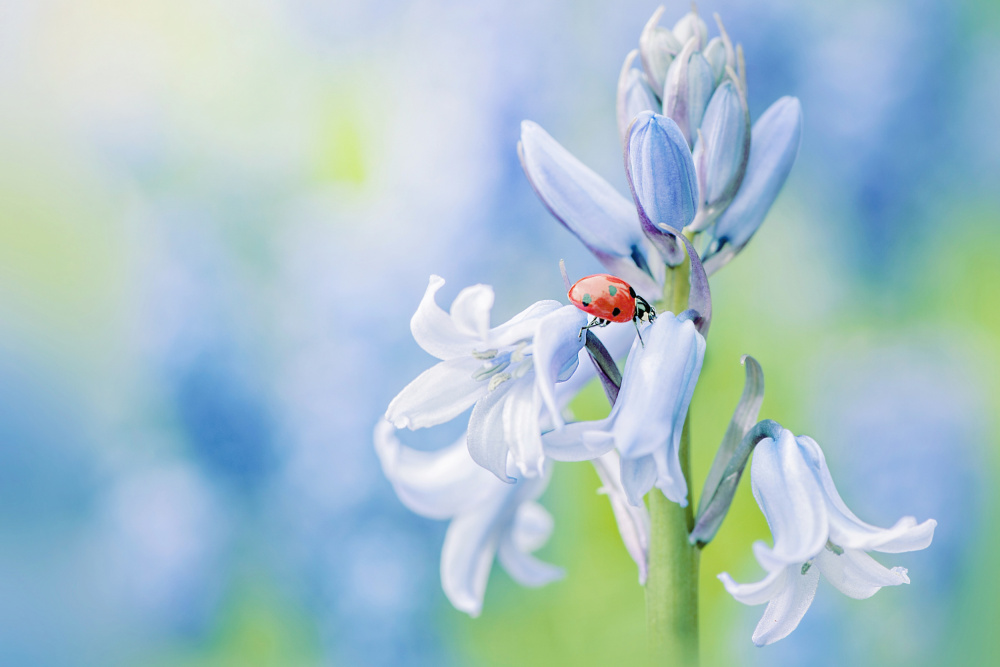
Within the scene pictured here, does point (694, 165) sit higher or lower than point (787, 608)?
higher

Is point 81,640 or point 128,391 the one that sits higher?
point 128,391

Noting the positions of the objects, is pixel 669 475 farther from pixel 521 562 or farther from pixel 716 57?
pixel 521 562

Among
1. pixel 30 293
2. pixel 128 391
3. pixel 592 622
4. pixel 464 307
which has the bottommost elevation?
pixel 464 307

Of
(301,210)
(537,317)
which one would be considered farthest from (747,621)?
(301,210)

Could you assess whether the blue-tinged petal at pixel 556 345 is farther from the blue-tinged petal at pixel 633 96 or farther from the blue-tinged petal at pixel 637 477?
the blue-tinged petal at pixel 633 96

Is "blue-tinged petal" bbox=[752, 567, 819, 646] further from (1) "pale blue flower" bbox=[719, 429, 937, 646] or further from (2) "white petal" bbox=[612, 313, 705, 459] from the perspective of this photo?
(2) "white petal" bbox=[612, 313, 705, 459]

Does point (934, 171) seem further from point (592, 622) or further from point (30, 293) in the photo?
point (30, 293)

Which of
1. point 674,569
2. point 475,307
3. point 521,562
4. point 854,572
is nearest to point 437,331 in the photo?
point 475,307
